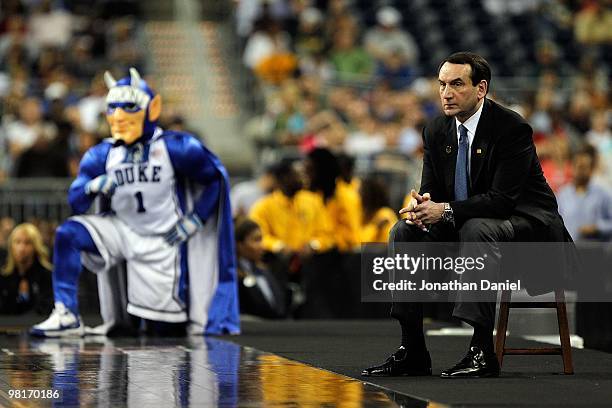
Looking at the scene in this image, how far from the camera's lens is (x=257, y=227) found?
13.9m

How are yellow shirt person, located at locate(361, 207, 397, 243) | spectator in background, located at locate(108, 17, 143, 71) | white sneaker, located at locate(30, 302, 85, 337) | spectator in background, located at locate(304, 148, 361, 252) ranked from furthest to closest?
spectator in background, located at locate(108, 17, 143, 71)
spectator in background, located at locate(304, 148, 361, 252)
yellow shirt person, located at locate(361, 207, 397, 243)
white sneaker, located at locate(30, 302, 85, 337)

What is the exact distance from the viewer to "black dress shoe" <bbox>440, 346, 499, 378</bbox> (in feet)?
27.1

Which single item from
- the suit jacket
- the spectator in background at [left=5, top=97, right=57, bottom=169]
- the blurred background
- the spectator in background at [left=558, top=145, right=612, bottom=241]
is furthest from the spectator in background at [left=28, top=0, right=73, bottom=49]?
the suit jacket

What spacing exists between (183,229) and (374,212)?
11.3 ft

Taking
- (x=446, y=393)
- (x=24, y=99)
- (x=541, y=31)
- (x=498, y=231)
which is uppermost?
(x=541, y=31)

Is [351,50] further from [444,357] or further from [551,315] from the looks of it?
[444,357]

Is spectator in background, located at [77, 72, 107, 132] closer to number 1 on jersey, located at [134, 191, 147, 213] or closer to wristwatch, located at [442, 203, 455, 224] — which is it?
number 1 on jersey, located at [134, 191, 147, 213]

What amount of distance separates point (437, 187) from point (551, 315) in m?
4.12

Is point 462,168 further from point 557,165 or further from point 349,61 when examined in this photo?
point 349,61

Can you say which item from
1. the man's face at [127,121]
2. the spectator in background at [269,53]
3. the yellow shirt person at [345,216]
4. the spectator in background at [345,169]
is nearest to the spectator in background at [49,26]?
the spectator in background at [269,53]

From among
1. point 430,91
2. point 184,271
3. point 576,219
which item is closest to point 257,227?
point 184,271

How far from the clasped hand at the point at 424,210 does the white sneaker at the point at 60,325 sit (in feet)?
13.6

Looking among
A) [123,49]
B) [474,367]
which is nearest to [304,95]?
[123,49]

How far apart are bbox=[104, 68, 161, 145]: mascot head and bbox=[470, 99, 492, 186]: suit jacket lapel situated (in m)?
3.94
